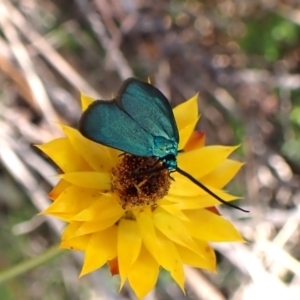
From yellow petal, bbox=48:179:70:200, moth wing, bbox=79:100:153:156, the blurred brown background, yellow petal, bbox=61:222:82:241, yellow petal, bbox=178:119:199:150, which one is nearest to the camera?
moth wing, bbox=79:100:153:156

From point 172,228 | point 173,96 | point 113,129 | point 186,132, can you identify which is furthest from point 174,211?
point 173,96

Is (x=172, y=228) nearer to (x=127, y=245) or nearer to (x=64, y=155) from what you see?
(x=127, y=245)

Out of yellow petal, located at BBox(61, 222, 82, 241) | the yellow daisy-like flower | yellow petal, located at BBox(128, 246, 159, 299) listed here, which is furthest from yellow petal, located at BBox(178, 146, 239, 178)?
yellow petal, located at BBox(61, 222, 82, 241)

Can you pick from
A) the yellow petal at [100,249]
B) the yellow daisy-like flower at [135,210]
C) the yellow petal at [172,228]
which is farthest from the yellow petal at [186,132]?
the yellow petal at [100,249]

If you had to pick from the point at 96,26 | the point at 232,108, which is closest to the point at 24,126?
the point at 96,26

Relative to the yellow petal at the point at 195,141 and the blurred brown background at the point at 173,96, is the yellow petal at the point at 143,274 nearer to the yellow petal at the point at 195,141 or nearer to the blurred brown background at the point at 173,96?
the yellow petal at the point at 195,141

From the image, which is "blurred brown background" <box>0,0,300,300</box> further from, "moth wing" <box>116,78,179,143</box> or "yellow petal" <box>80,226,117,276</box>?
"moth wing" <box>116,78,179,143</box>

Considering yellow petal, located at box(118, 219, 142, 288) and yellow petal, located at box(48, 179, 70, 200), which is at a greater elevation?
yellow petal, located at box(48, 179, 70, 200)
